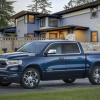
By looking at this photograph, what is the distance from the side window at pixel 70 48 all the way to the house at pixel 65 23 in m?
21.4

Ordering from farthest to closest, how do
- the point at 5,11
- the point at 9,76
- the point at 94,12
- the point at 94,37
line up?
the point at 5,11 < the point at 94,37 < the point at 94,12 < the point at 9,76

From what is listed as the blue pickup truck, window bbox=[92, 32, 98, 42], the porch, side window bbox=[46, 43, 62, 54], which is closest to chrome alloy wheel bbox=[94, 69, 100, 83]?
the blue pickup truck

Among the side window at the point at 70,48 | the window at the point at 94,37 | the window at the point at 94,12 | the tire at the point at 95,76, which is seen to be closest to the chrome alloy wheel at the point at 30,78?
the side window at the point at 70,48

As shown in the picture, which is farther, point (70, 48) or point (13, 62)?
A: point (70, 48)

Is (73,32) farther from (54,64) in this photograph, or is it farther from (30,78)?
(30,78)

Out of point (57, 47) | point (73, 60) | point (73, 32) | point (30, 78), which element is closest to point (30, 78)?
point (30, 78)

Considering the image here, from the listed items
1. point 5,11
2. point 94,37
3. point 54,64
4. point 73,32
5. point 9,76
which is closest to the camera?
point 9,76

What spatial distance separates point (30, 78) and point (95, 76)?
3.28 metres

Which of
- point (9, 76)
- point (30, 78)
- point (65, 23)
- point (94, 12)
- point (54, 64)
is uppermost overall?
point (94, 12)

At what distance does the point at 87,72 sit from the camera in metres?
9.73

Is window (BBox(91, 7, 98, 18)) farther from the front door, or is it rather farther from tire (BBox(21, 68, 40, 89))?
tire (BBox(21, 68, 40, 89))

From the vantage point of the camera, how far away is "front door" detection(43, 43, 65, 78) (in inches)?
347

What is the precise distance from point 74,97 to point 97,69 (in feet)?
12.7

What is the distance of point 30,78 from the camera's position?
28.1 ft
